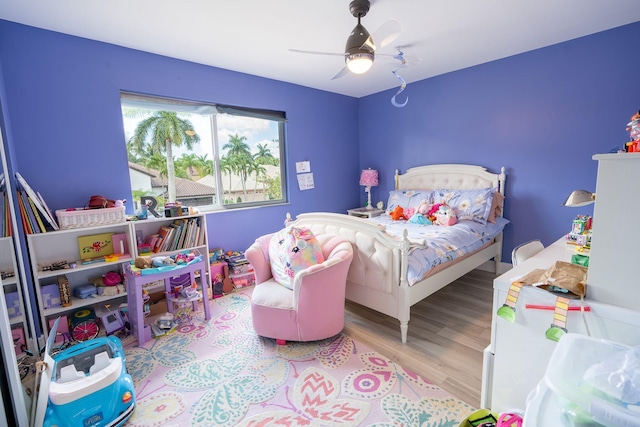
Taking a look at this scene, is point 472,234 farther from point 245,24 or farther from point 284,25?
point 245,24

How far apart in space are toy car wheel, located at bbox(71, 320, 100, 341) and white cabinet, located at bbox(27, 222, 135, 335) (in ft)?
0.49

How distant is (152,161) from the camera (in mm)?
3002

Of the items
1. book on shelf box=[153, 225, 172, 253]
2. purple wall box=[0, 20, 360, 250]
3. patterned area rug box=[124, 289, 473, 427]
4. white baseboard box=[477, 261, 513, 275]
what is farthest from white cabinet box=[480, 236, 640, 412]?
purple wall box=[0, 20, 360, 250]

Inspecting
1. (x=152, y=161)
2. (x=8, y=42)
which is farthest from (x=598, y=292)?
(x=8, y=42)

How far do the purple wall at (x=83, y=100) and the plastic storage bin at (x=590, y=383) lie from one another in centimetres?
314

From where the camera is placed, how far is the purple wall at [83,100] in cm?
223

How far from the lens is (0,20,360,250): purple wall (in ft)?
7.32

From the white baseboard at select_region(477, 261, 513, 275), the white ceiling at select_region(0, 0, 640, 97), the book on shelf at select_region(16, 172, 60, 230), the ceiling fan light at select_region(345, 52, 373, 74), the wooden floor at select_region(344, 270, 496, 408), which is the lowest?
the wooden floor at select_region(344, 270, 496, 408)

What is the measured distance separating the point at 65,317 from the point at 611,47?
17.1ft

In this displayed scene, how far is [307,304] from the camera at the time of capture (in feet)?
6.62

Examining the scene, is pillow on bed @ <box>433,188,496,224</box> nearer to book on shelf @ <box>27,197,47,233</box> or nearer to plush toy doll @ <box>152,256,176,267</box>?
plush toy doll @ <box>152,256,176,267</box>

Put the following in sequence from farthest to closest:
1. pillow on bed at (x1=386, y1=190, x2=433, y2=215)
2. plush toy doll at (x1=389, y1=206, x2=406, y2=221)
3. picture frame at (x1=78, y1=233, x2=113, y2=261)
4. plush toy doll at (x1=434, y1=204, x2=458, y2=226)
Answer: pillow on bed at (x1=386, y1=190, x2=433, y2=215) → plush toy doll at (x1=389, y1=206, x2=406, y2=221) → plush toy doll at (x1=434, y1=204, x2=458, y2=226) → picture frame at (x1=78, y1=233, x2=113, y2=261)

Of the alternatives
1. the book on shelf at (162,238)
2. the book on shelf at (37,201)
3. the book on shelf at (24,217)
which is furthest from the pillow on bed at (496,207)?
the book on shelf at (24,217)

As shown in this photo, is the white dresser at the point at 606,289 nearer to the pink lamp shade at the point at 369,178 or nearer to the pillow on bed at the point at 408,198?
the pillow on bed at the point at 408,198
